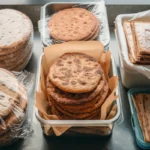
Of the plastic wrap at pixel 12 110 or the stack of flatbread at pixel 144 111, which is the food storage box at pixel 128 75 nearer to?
the stack of flatbread at pixel 144 111

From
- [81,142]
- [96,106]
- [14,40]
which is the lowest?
[81,142]

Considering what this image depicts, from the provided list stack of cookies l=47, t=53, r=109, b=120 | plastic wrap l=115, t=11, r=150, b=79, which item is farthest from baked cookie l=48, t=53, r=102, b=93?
plastic wrap l=115, t=11, r=150, b=79

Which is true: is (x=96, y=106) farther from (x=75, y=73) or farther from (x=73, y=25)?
(x=73, y=25)

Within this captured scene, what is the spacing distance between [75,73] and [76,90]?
0.26 ft

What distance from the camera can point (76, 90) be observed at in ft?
2.81

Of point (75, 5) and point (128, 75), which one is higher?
point (75, 5)

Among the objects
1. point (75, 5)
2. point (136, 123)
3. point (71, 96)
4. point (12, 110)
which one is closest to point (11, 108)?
point (12, 110)

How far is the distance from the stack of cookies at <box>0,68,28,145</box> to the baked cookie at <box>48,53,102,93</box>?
0.10m

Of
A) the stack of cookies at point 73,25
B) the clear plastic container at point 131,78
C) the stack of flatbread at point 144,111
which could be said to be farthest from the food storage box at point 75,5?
the stack of flatbread at point 144,111

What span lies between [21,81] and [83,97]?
0.24m

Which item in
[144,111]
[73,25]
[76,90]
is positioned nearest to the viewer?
[76,90]

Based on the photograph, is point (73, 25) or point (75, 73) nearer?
point (75, 73)

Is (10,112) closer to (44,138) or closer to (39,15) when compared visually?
(44,138)

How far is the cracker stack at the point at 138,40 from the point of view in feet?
3.23
